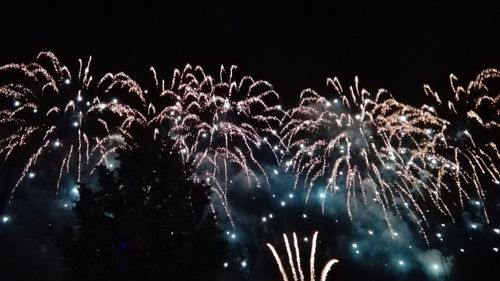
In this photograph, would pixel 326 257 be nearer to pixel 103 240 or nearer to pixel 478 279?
pixel 478 279

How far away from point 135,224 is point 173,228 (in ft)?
Result: 4.40

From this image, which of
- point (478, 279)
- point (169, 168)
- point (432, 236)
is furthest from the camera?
→ point (432, 236)

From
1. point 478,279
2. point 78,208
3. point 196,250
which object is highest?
point 478,279

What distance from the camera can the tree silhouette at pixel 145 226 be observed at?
15016mm

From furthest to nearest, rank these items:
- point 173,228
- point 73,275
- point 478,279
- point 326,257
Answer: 1. point 478,279
2. point 326,257
3. point 173,228
4. point 73,275

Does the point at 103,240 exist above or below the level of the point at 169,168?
below

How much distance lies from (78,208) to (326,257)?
3169 cm

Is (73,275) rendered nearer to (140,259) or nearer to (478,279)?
(140,259)

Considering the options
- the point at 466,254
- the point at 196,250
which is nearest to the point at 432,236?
the point at 466,254

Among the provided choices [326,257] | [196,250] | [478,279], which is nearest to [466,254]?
[478,279]

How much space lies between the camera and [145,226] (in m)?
15.5

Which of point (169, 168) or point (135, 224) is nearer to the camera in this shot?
point (135, 224)

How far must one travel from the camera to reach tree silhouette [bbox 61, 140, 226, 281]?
15016 millimetres

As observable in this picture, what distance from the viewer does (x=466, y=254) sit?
46.8 metres
